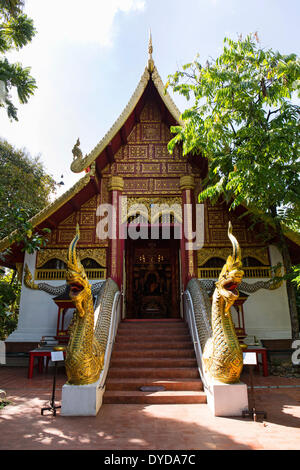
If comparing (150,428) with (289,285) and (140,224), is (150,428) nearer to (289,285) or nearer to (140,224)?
(289,285)

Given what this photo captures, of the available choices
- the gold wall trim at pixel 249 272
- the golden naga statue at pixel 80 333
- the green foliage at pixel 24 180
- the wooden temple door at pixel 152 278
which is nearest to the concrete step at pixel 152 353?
the golden naga statue at pixel 80 333

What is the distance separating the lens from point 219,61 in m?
5.21

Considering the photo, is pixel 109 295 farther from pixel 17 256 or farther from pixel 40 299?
pixel 17 256

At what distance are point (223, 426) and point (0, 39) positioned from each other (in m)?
6.31

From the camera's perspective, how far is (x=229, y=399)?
3.07 metres

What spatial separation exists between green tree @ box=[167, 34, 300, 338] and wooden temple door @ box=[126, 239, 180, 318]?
342cm

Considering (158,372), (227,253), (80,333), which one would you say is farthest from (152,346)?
(227,253)

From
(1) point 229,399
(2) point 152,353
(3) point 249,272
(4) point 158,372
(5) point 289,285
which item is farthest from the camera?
(3) point 249,272

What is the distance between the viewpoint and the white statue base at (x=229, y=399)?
3035 mm

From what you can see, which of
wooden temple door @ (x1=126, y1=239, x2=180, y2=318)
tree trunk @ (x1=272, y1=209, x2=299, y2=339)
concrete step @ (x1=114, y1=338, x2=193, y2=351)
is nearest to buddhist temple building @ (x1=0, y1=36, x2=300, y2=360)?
tree trunk @ (x1=272, y1=209, x2=299, y2=339)

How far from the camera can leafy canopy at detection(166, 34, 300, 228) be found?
4.74m

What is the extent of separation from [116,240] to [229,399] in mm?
4071

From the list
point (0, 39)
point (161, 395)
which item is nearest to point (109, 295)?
point (161, 395)

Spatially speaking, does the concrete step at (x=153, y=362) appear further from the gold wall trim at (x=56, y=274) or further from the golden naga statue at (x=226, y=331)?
the gold wall trim at (x=56, y=274)
